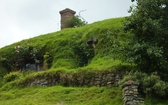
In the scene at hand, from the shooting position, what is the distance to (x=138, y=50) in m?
14.4

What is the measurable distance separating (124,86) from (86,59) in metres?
6.97

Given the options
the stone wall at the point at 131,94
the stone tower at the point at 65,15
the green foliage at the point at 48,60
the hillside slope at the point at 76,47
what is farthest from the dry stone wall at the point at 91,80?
the stone tower at the point at 65,15

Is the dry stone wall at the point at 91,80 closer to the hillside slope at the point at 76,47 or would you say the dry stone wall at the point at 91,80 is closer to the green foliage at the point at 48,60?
the hillside slope at the point at 76,47

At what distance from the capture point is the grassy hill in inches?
614

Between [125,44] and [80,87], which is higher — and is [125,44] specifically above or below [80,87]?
above

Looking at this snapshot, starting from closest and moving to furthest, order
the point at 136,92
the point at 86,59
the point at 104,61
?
the point at 136,92 → the point at 104,61 → the point at 86,59

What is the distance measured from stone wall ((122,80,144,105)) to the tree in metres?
1.16

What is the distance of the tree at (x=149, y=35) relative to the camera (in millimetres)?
14281

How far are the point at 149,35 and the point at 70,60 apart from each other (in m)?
6.60

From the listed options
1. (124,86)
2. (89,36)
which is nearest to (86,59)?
(89,36)

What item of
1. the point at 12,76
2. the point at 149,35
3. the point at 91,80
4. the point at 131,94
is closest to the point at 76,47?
the point at 12,76

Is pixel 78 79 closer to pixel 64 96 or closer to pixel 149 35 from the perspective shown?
pixel 64 96

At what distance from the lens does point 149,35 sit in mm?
15117

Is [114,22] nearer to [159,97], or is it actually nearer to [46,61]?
[46,61]
